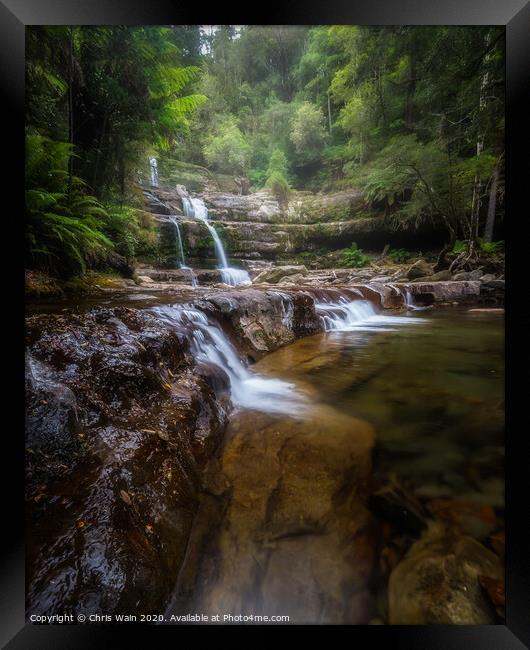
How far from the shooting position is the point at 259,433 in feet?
5.36

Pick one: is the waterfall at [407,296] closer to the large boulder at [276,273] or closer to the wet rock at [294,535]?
the large boulder at [276,273]

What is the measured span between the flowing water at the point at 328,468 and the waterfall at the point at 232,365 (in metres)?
0.02

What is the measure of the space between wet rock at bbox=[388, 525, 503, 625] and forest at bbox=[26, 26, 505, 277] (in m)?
1.57

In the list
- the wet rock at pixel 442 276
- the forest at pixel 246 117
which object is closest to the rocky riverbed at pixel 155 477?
the forest at pixel 246 117

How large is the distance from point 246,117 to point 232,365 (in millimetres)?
2638

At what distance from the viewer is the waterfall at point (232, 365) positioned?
6.54ft

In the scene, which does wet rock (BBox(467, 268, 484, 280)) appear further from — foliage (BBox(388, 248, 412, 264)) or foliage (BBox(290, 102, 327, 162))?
foliage (BBox(388, 248, 412, 264))

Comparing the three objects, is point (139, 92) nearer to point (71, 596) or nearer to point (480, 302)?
point (71, 596)

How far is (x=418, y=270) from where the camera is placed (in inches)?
276

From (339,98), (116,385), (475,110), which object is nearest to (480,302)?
(475,110)

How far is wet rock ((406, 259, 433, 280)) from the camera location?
682 centimetres

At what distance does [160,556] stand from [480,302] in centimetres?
486

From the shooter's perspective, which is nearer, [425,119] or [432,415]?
[432,415]
